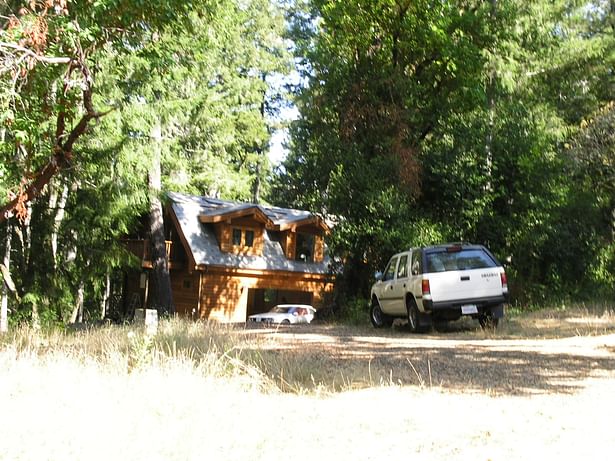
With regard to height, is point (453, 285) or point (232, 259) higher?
point (232, 259)

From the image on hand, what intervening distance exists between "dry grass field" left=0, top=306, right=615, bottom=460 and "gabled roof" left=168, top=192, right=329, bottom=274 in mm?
23578

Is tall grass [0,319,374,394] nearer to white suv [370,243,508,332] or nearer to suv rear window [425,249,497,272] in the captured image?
white suv [370,243,508,332]

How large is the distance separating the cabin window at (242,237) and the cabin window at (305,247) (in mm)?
3147

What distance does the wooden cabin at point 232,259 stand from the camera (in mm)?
35750

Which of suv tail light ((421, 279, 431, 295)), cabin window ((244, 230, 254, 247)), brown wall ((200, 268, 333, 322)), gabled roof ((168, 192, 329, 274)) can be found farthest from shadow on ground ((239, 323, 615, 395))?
cabin window ((244, 230, 254, 247))

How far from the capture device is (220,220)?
36.3m

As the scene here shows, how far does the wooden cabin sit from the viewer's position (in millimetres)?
35750

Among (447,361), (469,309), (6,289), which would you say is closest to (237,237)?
(6,289)

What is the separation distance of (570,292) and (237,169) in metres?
27.0

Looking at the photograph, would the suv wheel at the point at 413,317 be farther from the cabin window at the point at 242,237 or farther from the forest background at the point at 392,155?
the cabin window at the point at 242,237

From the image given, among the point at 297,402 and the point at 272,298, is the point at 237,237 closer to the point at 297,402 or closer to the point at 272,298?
the point at 272,298

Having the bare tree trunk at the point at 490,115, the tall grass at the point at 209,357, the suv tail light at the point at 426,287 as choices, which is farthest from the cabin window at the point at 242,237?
the tall grass at the point at 209,357

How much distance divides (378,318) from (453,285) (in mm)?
3663

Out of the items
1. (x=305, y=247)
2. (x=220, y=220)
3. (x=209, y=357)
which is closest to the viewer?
(x=209, y=357)
